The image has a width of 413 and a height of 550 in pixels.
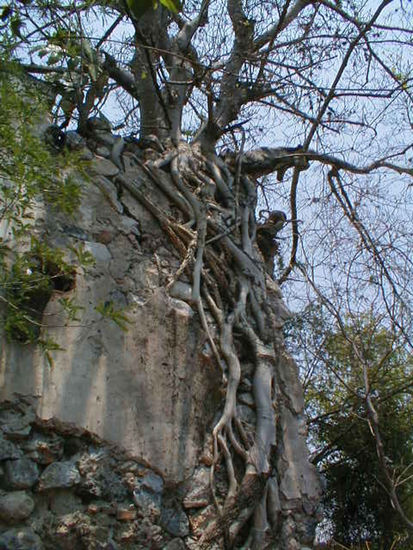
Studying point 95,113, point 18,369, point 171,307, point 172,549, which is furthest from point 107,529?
point 95,113

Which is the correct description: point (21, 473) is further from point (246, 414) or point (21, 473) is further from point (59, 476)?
point (246, 414)

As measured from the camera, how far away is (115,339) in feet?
10.1

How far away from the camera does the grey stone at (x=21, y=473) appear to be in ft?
8.41

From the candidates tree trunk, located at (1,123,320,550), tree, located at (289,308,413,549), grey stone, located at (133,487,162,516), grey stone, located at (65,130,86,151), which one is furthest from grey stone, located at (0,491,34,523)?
tree, located at (289,308,413,549)

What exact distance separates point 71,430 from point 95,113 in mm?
1977

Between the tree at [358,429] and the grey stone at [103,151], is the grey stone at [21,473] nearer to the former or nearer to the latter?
the grey stone at [103,151]

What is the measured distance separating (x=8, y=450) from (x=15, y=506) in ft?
0.65

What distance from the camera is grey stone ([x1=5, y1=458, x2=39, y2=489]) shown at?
2562 mm

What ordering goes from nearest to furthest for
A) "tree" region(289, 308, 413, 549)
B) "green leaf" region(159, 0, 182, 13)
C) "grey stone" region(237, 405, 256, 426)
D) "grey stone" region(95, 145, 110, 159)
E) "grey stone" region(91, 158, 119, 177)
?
"green leaf" region(159, 0, 182, 13) → "grey stone" region(237, 405, 256, 426) → "grey stone" region(91, 158, 119, 177) → "grey stone" region(95, 145, 110, 159) → "tree" region(289, 308, 413, 549)

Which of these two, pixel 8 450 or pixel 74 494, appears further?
pixel 74 494

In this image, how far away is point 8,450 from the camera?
259 cm

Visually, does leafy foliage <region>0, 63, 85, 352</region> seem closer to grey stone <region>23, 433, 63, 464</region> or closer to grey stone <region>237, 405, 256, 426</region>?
grey stone <region>23, 433, 63, 464</region>

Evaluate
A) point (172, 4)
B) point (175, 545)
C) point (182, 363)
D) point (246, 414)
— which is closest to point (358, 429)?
point (246, 414)

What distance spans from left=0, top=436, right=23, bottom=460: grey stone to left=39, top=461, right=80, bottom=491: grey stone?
0.13 metres
